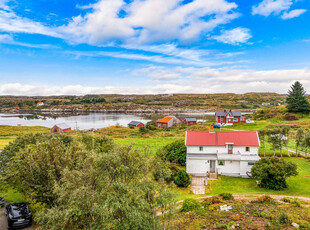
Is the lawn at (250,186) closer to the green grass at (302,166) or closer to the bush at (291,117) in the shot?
the green grass at (302,166)

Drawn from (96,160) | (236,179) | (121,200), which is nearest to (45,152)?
(96,160)

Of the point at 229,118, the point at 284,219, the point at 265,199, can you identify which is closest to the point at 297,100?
the point at 229,118

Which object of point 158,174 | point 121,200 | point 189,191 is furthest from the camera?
point 189,191

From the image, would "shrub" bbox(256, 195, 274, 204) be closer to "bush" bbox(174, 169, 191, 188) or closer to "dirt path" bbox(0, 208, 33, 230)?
"bush" bbox(174, 169, 191, 188)

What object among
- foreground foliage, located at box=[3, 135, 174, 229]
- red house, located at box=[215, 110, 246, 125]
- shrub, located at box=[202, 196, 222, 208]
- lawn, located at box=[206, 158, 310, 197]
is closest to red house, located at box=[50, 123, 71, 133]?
red house, located at box=[215, 110, 246, 125]

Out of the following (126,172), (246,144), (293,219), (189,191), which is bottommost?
(189,191)

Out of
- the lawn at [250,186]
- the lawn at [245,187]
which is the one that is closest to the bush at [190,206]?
the lawn at [245,187]

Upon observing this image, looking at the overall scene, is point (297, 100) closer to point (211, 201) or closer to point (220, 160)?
point (220, 160)

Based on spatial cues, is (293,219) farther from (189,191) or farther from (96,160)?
(96,160)
